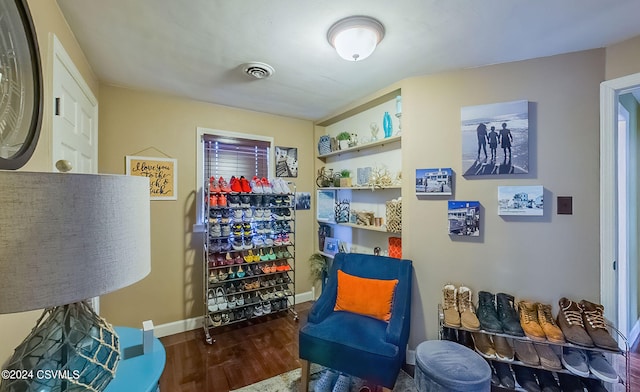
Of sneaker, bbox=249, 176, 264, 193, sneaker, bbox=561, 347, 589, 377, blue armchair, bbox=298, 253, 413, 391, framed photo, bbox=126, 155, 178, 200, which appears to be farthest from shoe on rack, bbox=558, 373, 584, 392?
framed photo, bbox=126, 155, 178, 200

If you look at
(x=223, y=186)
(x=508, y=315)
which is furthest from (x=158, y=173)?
(x=508, y=315)

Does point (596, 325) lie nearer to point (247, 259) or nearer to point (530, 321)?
point (530, 321)

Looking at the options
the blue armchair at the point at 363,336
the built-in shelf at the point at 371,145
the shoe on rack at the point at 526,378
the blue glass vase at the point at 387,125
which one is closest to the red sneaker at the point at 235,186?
the built-in shelf at the point at 371,145

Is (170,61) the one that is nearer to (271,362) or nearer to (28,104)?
(28,104)

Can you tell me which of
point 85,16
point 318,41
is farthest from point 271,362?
point 85,16

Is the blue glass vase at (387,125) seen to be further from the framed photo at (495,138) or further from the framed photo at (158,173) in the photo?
the framed photo at (158,173)

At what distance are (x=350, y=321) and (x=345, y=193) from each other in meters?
1.60

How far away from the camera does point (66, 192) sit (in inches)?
23.6

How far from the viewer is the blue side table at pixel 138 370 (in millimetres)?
963

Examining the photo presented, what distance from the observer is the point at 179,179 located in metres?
2.73

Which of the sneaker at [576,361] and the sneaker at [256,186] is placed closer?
the sneaker at [576,361]

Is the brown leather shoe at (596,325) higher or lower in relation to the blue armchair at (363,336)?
higher

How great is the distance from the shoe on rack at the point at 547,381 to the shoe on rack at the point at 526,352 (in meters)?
0.20

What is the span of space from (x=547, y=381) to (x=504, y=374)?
0.26 m
